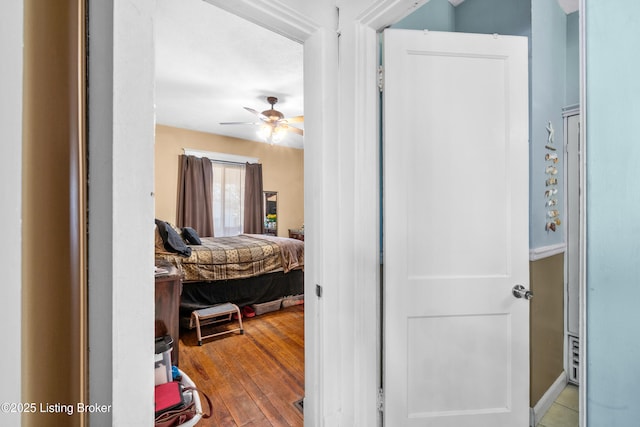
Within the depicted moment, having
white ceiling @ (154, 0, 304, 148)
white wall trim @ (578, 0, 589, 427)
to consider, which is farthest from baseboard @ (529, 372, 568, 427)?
white ceiling @ (154, 0, 304, 148)

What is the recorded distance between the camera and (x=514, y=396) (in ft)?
4.33

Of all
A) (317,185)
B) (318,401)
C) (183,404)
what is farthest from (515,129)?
(183,404)

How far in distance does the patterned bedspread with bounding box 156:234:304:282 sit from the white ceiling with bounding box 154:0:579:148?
75.8 inches

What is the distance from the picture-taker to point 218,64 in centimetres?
271

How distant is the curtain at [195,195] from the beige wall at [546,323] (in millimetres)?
4987

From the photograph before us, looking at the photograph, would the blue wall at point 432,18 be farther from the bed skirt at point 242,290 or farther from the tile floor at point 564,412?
the bed skirt at point 242,290

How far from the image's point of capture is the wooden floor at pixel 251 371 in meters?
1.67

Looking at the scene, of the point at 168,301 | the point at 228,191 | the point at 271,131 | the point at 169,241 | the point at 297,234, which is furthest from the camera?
the point at 297,234

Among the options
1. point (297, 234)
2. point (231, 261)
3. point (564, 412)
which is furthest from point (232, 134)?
point (564, 412)

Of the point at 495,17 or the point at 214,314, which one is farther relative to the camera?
the point at 214,314

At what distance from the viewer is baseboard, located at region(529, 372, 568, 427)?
5.28 ft

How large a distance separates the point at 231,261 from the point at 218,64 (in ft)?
6.94

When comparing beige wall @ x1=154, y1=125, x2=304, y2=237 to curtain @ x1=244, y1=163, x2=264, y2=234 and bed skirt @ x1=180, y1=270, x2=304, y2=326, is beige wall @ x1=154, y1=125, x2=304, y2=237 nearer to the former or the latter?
curtain @ x1=244, y1=163, x2=264, y2=234

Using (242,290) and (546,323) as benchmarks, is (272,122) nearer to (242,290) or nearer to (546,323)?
(242,290)
